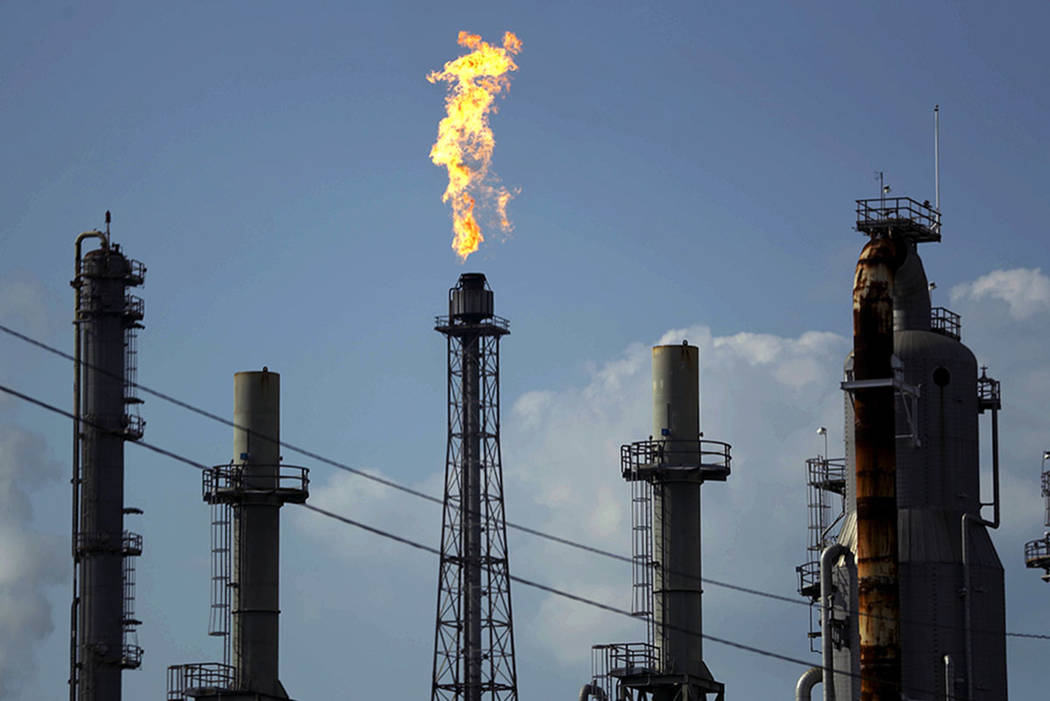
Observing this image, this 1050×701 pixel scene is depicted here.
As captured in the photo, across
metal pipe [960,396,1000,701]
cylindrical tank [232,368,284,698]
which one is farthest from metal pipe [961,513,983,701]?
cylindrical tank [232,368,284,698]

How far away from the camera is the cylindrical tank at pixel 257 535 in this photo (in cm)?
7981

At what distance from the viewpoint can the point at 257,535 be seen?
80812 mm

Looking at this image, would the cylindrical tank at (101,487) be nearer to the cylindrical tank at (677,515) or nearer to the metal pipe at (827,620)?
the cylindrical tank at (677,515)

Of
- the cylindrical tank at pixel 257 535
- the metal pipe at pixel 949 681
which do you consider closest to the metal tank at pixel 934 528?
the metal pipe at pixel 949 681

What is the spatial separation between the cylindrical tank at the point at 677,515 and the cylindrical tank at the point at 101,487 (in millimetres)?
16706

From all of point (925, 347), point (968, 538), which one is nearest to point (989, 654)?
point (968, 538)

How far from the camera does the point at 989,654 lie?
2766 inches

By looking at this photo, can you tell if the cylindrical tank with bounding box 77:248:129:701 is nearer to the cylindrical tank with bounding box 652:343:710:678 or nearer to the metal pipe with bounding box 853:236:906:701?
the cylindrical tank with bounding box 652:343:710:678

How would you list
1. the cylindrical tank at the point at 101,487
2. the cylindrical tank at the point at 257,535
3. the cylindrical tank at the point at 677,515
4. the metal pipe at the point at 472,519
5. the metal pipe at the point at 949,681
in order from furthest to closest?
the metal pipe at the point at 472,519
the cylindrical tank at the point at 257,535
the cylindrical tank at the point at 101,487
the cylindrical tank at the point at 677,515
the metal pipe at the point at 949,681

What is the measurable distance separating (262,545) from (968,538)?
76.4 ft

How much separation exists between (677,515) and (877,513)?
37.5 feet

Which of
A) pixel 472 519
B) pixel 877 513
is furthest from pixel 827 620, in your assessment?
pixel 472 519

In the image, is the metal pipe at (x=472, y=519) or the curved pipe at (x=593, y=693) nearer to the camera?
the curved pipe at (x=593, y=693)

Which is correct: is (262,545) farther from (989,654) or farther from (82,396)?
(989,654)
